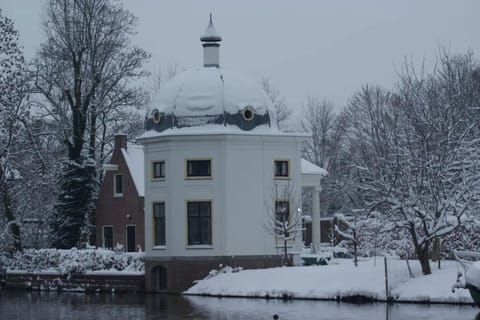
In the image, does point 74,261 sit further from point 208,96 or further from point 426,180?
point 426,180

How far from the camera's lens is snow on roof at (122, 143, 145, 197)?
5741 cm

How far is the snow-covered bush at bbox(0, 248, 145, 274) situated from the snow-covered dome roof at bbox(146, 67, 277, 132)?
6493mm

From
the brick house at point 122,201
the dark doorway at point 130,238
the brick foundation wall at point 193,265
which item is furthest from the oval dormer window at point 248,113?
the dark doorway at point 130,238

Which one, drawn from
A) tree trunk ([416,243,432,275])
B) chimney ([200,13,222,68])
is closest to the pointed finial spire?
chimney ([200,13,222,68])

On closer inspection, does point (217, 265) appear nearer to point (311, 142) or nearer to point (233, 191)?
Result: point (233, 191)

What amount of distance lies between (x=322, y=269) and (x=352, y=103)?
4532 centimetres

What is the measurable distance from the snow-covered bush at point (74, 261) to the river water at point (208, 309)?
16.5 feet

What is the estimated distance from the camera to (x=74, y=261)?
51.8 metres

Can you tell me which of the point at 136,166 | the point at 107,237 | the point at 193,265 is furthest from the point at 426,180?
the point at 107,237

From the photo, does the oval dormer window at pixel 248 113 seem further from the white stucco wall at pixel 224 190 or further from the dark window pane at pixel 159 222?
the dark window pane at pixel 159 222

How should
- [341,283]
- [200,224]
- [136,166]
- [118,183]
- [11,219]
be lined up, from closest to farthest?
[341,283] → [200,224] → [11,219] → [136,166] → [118,183]

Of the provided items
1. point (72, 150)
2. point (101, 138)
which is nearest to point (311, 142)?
point (101, 138)

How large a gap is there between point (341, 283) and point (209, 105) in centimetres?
1103

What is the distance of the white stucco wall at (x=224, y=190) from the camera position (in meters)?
46.1
